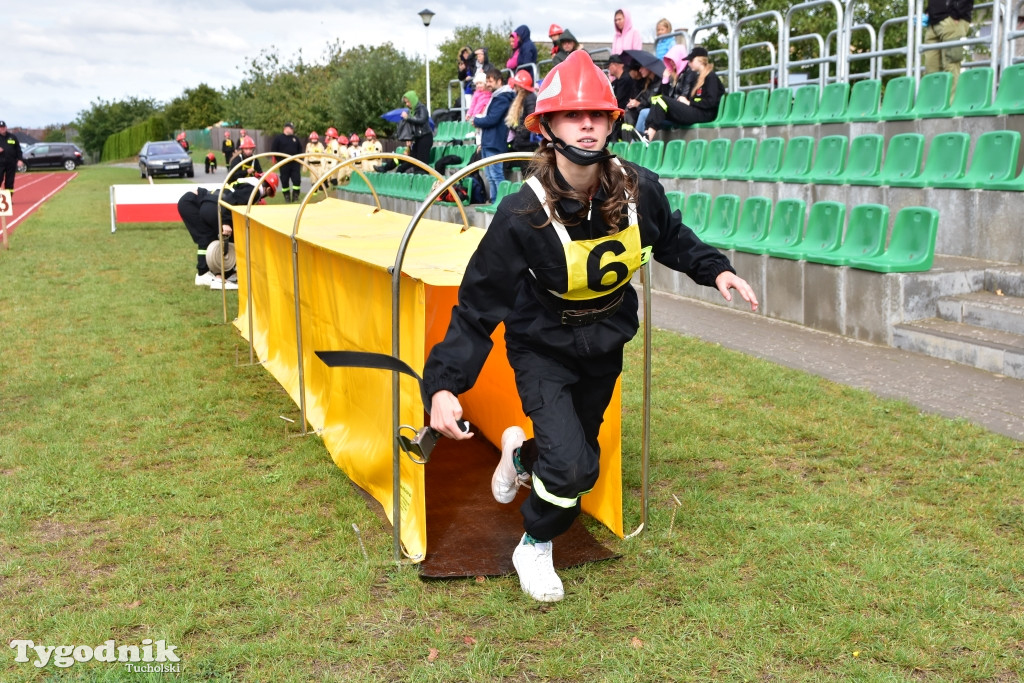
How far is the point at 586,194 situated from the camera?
386 cm

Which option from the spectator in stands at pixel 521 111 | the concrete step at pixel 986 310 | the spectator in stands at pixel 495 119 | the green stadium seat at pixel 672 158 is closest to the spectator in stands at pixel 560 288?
the concrete step at pixel 986 310

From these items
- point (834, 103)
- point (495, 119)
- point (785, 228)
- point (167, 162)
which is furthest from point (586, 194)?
point (167, 162)

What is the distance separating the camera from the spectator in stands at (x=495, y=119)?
15172mm

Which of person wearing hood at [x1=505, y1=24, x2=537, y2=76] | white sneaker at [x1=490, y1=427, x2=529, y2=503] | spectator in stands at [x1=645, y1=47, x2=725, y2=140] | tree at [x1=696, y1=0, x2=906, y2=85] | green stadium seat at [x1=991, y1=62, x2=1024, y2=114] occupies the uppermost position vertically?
tree at [x1=696, y1=0, x2=906, y2=85]

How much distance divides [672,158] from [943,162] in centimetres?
453

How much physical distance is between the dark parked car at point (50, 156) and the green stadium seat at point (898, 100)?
2168 inches

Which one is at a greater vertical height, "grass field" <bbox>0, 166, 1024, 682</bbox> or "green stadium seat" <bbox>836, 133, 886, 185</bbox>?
"green stadium seat" <bbox>836, 133, 886, 185</bbox>

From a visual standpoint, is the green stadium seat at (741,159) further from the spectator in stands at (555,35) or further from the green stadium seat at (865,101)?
the spectator in stands at (555,35)

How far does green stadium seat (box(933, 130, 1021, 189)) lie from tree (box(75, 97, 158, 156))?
11789 cm

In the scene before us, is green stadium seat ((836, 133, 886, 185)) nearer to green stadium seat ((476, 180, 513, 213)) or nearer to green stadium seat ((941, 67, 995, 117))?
green stadium seat ((941, 67, 995, 117))

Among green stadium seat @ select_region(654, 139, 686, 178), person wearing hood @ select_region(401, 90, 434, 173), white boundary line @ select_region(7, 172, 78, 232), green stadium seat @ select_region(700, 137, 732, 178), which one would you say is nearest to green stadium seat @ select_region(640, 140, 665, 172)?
green stadium seat @ select_region(654, 139, 686, 178)

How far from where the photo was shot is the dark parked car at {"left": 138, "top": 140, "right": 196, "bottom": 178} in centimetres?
4288

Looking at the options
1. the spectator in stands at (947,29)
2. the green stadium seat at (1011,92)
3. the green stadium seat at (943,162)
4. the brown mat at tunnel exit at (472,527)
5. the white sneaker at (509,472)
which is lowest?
the brown mat at tunnel exit at (472,527)

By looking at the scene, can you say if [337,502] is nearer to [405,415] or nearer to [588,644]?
[405,415]
